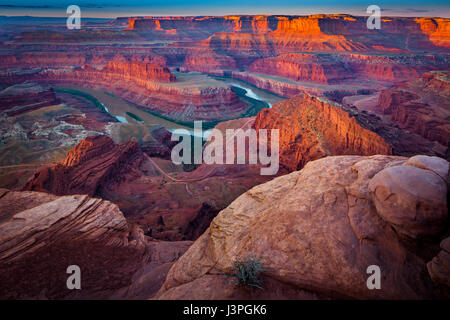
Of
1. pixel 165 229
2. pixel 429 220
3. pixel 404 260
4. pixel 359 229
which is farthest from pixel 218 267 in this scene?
pixel 165 229

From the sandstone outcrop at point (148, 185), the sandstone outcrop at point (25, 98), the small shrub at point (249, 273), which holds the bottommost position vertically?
the sandstone outcrop at point (148, 185)

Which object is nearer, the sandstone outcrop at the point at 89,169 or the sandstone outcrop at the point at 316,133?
the sandstone outcrop at the point at 89,169

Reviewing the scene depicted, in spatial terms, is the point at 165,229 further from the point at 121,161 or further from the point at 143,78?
the point at 143,78

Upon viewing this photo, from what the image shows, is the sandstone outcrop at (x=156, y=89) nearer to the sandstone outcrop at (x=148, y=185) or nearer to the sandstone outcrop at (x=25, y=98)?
the sandstone outcrop at (x=25, y=98)

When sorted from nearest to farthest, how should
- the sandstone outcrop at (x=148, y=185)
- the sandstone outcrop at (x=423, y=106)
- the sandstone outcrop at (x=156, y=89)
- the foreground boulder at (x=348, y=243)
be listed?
the foreground boulder at (x=348, y=243) → the sandstone outcrop at (x=148, y=185) → the sandstone outcrop at (x=423, y=106) → the sandstone outcrop at (x=156, y=89)

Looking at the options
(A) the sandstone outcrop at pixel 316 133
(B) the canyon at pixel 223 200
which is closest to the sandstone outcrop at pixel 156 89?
(B) the canyon at pixel 223 200

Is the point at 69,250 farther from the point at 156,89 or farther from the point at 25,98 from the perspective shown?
the point at 156,89
